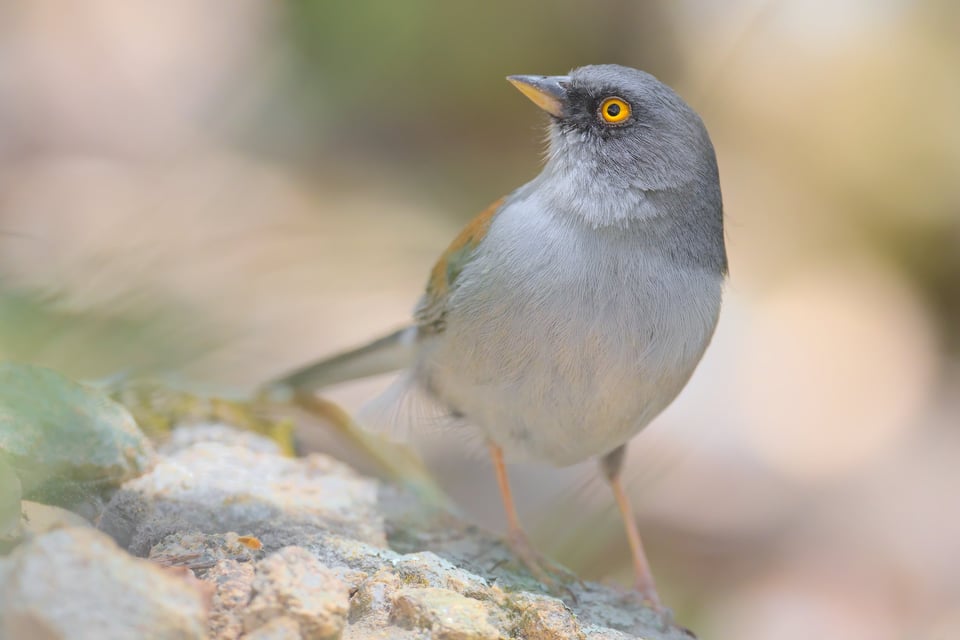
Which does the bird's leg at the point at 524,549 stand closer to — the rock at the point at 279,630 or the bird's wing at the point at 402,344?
the bird's wing at the point at 402,344

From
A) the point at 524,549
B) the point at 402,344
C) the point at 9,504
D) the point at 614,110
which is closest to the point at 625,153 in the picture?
the point at 614,110

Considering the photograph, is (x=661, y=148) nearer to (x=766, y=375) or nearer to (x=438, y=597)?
(x=438, y=597)

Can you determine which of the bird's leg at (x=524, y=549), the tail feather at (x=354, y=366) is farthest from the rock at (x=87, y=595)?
the tail feather at (x=354, y=366)

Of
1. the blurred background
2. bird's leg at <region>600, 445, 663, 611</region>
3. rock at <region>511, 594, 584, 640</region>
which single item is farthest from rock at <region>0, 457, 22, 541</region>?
bird's leg at <region>600, 445, 663, 611</region>

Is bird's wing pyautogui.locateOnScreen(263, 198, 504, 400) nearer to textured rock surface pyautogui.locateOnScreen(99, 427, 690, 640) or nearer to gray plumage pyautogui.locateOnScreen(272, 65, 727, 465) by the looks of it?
gray plumage pyautogui.locateOnScreen(272, 65, 727, 465)

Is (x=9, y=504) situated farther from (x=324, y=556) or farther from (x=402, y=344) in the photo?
(x=402, y=344)

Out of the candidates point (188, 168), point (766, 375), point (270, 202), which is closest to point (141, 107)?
point (188, 168)
